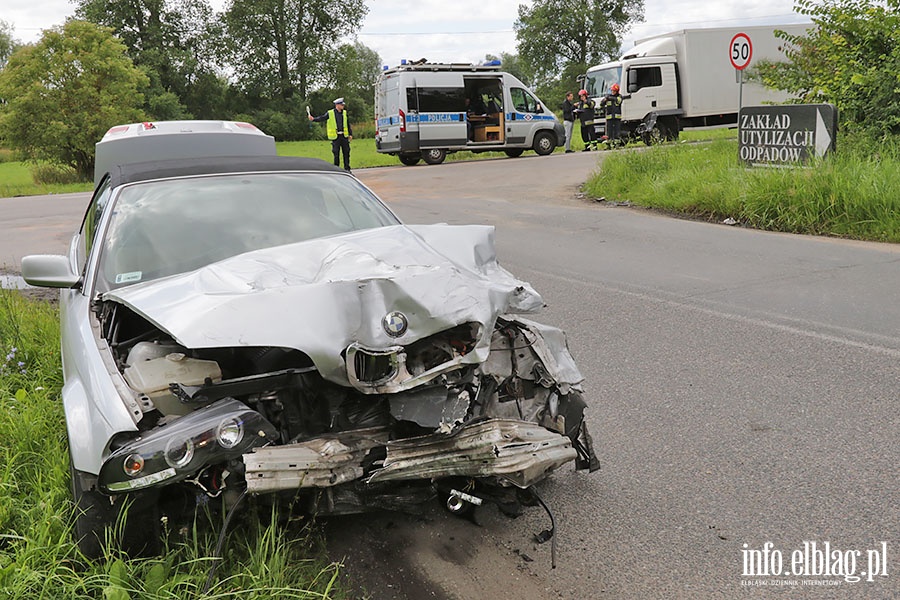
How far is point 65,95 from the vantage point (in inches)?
1137

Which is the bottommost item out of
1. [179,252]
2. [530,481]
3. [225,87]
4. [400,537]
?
[400,537]

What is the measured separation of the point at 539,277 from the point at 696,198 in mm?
4787

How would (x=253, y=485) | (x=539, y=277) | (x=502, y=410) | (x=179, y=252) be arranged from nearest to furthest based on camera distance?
1. (x=253, y=485)
2. (x=502, y=410)
3. (x=179, y=252)
4. (x=539, y=277)

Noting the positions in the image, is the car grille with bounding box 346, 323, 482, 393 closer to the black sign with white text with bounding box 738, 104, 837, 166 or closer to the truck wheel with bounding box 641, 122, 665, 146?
the black sign with white text with bounding box 738, 104, 837, 166

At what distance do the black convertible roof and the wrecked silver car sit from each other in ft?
3.64

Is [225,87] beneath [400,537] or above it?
above

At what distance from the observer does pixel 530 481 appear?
10.1ft

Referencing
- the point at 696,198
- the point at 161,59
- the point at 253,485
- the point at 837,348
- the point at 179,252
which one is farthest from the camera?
the point at 161,59

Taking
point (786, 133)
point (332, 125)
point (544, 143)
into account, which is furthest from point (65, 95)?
point (786, 133)

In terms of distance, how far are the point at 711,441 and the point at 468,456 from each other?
1.83 metres

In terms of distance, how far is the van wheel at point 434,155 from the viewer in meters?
24.0

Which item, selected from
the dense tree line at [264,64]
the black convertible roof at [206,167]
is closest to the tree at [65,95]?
the dense tree line at [264,64]

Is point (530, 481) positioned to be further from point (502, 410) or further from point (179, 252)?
point (179, 252)

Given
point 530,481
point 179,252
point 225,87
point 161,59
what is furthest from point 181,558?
point 225,87
